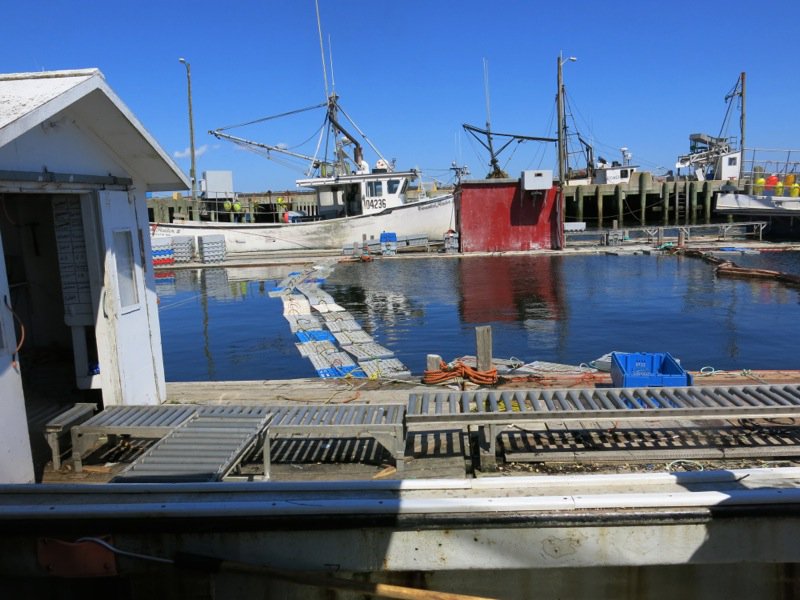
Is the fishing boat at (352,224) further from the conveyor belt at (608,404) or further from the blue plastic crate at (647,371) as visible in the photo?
the conveyor belt at (608,404)

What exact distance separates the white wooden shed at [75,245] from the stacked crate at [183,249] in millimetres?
21110

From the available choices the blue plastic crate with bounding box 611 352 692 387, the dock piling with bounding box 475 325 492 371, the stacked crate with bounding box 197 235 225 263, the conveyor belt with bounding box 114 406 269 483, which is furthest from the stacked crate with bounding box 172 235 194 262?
the blue plastic crate with bounding box 611 352 692 387

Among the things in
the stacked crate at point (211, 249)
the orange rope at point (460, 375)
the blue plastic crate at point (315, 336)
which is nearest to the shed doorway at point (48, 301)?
the orange rope at point (460, 375)

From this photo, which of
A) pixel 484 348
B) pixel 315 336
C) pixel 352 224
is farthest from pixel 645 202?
pixel 484 348

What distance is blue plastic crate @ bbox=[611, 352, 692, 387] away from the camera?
6.19 m

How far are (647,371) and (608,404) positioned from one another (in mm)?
1988

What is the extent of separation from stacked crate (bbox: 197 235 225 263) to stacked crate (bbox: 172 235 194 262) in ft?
2.72

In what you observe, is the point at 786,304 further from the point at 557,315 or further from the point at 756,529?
the point at 756,529

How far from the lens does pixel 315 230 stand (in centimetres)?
3097

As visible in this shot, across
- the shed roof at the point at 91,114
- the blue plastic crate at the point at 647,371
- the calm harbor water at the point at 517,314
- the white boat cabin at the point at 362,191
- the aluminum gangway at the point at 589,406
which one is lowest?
the calm harbor water at the point at 517,314

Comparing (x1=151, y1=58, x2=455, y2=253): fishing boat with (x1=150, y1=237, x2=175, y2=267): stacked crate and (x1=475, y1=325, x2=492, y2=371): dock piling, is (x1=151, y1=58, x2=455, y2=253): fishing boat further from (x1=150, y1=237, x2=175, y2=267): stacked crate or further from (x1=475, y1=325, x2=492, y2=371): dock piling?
(x1=475, y1=325, x2=492, y2=371): dock piling

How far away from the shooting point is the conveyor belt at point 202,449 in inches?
159

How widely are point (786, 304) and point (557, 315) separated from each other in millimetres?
5411

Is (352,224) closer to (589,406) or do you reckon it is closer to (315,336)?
(315,336)
